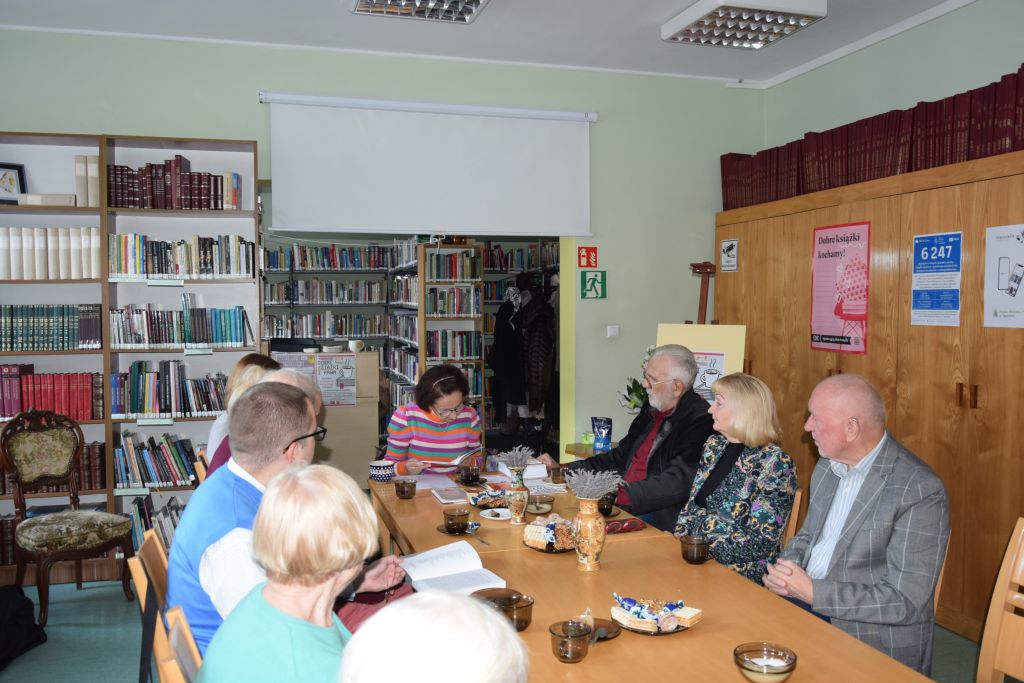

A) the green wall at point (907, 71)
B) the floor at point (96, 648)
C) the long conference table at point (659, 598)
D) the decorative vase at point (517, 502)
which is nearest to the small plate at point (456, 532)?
the long conference table at point (659, 598)

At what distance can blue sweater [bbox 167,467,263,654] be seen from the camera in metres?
1.96

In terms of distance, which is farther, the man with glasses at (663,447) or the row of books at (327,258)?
Answer: the row of books at (327,258)

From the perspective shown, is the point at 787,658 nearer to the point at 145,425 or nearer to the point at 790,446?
the point at 790,446

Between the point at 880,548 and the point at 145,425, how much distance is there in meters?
4.24

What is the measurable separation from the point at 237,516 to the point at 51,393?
10.6 ft

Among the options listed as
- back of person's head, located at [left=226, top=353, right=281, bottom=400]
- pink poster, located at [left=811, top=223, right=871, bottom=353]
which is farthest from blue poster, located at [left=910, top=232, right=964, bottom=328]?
back of person's head, located at [left=226, top=353, right=281, bottom=400]

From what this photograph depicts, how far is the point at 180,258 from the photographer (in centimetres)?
475

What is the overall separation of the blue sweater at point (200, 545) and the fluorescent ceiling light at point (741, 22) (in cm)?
361

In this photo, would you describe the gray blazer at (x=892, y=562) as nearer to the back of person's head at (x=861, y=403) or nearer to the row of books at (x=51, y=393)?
the back of person's head at (x=861, y=403)

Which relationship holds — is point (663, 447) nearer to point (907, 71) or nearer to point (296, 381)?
point (296, 381)

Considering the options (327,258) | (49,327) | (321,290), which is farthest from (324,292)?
(49,327)

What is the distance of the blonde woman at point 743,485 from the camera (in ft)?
8.73

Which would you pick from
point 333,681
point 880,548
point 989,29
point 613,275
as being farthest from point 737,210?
point 333,681

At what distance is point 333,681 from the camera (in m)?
1.36
